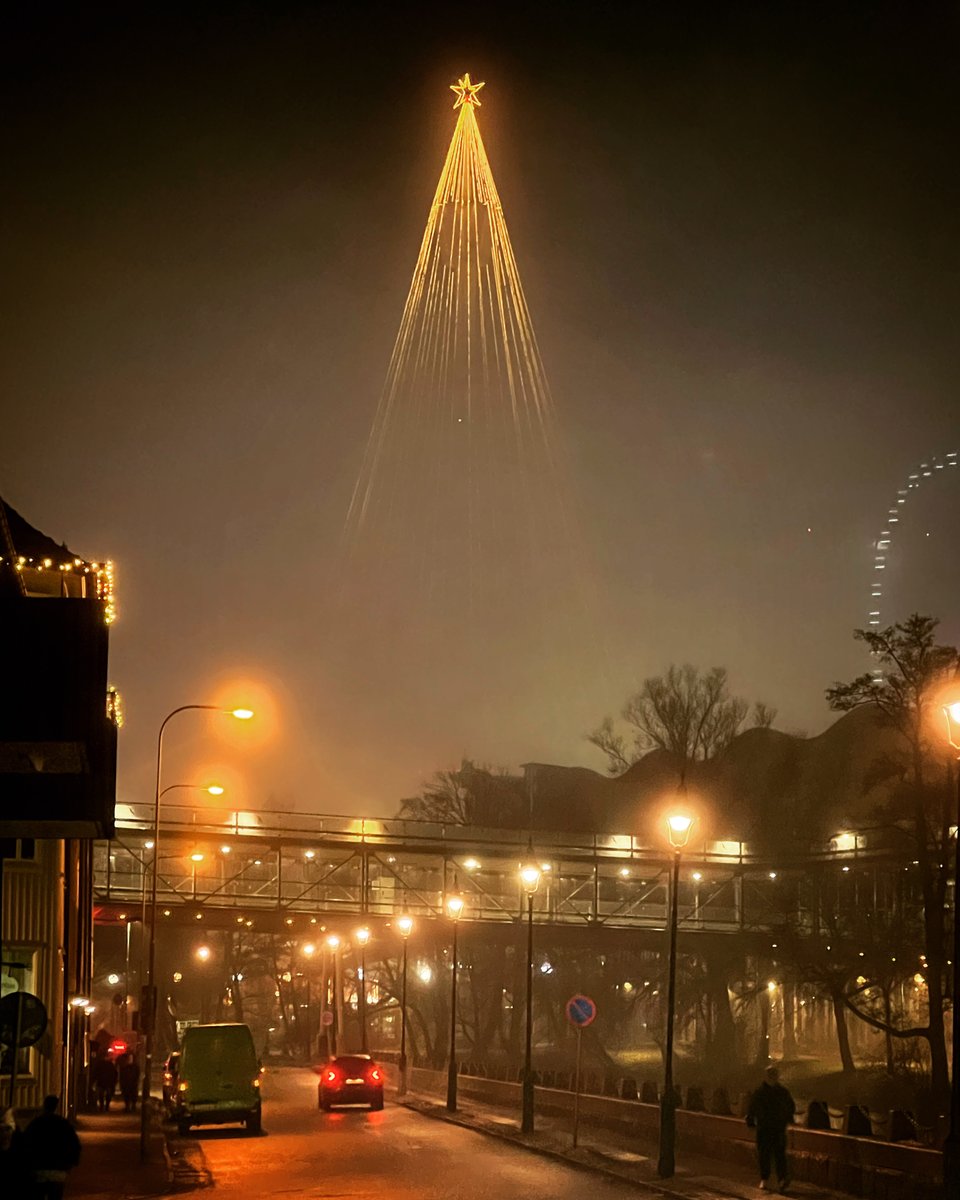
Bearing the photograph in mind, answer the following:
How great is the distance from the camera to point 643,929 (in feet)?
238

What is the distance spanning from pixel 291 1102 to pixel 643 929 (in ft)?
70.3

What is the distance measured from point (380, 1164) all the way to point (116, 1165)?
5.26m

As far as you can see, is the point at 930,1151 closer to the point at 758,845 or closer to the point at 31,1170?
the point at 31,1170

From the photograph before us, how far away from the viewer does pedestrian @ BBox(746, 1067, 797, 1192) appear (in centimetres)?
2523

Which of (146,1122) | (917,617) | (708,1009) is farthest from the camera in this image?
(708,1009)

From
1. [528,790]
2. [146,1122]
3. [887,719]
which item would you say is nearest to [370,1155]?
[146,1122]

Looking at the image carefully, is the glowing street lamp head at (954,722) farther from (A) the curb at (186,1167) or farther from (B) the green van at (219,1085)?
(B) the green van at (219,1085)

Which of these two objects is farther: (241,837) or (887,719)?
(241,837)

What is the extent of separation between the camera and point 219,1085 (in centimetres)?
4209

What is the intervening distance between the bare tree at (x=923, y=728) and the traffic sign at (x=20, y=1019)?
114ft

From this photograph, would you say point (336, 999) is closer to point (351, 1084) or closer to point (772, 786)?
point (772, 786)

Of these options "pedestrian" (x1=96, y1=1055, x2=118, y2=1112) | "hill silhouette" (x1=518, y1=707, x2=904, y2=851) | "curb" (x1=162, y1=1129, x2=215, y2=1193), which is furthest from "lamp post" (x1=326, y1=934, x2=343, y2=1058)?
"curb" (x1=162, y1=1129, x2=215, y2=1193)

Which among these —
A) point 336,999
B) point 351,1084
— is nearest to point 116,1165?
point 351,1084

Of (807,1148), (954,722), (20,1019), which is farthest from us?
(807,1148)
